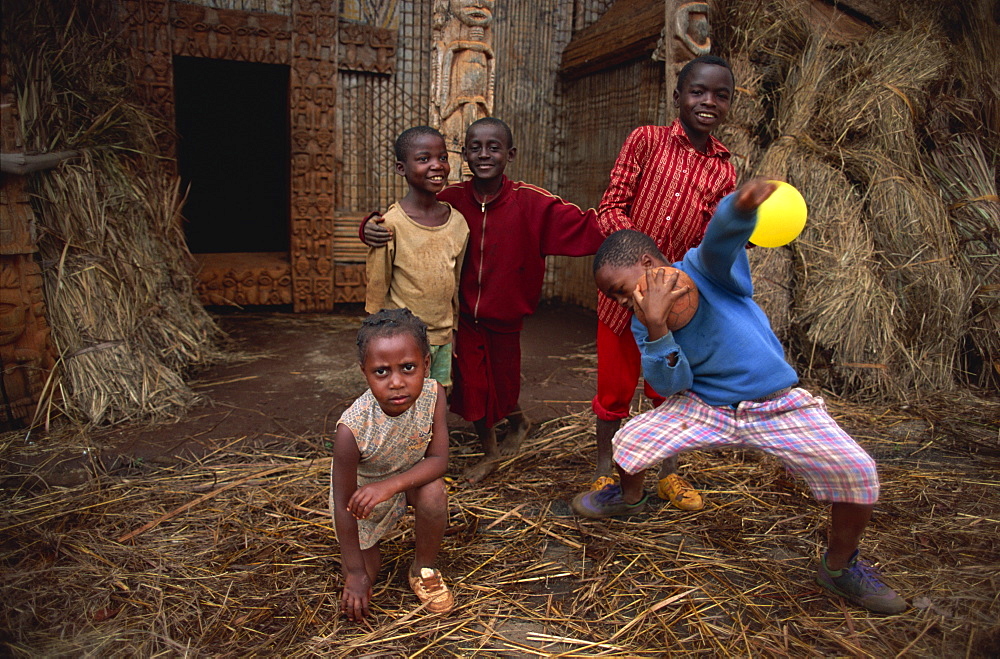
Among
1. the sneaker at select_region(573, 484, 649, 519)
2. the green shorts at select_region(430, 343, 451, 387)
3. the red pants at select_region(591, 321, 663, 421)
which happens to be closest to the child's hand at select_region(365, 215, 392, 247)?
the green shorts at select_region(430, 343, 451, 387)

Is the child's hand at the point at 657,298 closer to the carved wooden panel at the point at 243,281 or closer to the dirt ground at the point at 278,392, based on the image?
the dirt ground at the point at 278,392

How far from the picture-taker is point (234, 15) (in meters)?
5.67

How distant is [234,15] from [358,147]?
1.39m

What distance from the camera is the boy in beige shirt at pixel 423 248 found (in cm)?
291


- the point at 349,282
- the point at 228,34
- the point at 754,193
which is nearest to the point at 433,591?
the point at 754,193

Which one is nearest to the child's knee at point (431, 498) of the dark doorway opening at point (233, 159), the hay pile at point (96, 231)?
the hay pile at point (96, 231)

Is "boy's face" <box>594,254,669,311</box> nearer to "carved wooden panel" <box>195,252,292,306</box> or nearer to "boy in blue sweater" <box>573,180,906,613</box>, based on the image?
"boy in blue sweater" <box>573,180,906,613</box>

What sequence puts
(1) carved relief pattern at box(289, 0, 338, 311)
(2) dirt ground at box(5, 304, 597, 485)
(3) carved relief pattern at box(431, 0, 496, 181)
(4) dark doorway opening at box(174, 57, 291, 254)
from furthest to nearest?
(4) dark doorway opening at box(174, 57, 291, 254) < (1) carved relief pattern at box(289, 0, 338, 311) < (3) carved relief pattern at box(431, 0, 496, 181) < (2) dirt ground at box(5, 304, 597, 485)

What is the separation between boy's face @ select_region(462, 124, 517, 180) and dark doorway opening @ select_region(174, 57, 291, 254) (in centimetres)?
686

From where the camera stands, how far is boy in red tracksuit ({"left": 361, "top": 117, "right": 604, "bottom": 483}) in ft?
10.4

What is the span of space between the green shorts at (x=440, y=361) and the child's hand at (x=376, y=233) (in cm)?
52

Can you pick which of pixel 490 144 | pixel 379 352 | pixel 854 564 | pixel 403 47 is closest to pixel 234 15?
pixel 403 47

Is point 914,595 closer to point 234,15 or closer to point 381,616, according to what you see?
point 381,616

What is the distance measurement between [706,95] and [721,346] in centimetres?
109
